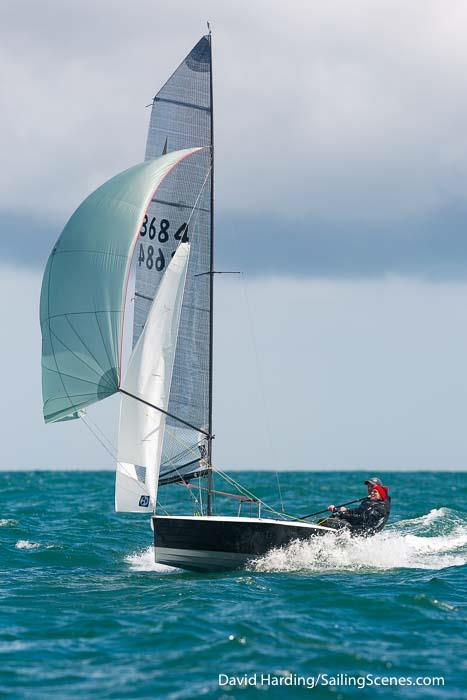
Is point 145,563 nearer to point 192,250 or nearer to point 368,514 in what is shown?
point 368,514

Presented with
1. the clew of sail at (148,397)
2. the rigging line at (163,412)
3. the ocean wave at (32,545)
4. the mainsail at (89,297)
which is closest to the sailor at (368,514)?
the rigging line at (163,412)

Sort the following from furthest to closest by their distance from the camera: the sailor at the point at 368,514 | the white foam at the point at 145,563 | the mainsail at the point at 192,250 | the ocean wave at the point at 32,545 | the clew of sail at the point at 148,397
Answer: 1. the ocean wave at the point at 32,545
2. the sailor at the point at 368,514
3. the mainsail at the point at 192,250
4. the white foam at the point at 145,563
5. the clew of sail at the point at 148,397

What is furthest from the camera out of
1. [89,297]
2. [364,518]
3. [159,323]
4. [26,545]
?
[26,545]

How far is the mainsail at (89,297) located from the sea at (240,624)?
3342 mm

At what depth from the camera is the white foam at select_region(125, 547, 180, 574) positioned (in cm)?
1782

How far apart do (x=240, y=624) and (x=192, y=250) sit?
8023mm

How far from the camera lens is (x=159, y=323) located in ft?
57.4

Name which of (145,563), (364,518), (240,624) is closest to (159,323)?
(145,563)

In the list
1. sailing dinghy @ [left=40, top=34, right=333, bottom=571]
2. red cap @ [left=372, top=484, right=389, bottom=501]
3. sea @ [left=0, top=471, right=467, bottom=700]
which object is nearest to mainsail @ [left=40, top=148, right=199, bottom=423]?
sailing dinghy @ [left=40, top=34, right=333, bottom=571]

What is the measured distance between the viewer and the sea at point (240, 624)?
10.4m

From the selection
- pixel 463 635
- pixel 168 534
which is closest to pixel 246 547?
pixel 168 534

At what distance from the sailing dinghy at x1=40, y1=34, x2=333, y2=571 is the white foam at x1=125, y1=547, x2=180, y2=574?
1.05 metres

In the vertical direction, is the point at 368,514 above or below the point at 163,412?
below

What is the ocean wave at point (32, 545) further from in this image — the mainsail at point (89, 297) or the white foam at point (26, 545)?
the mainsail at point (89, 297)
